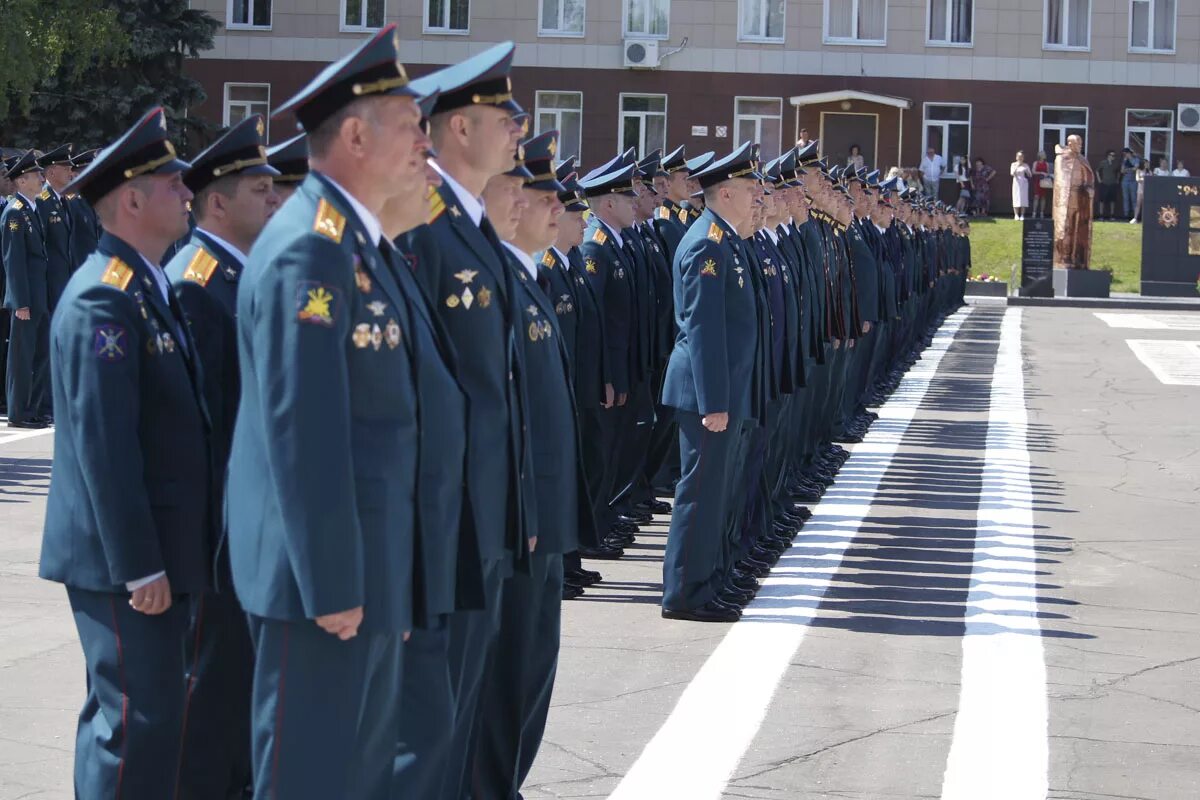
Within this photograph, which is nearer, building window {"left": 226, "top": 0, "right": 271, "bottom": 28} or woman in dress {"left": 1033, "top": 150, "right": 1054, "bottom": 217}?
woman in dress {"left": 1033, "top": 150, "right": 1054, "bottom": 217}

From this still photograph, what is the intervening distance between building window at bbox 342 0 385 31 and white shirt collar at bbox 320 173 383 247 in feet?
153

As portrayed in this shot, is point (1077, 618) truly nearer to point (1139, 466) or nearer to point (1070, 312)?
point (1139, 466)

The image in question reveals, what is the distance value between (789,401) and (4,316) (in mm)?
9125

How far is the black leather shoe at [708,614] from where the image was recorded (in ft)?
28.1

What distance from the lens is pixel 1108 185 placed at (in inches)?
1964

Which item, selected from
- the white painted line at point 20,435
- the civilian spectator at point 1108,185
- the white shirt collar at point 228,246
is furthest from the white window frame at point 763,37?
the white shirt collar at point 228,246

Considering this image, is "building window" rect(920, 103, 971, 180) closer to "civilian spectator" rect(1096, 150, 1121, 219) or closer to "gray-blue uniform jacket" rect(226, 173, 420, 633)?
"civilian spectator" rect(1096, 150, 1121, 219)

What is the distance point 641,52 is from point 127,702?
4574cm

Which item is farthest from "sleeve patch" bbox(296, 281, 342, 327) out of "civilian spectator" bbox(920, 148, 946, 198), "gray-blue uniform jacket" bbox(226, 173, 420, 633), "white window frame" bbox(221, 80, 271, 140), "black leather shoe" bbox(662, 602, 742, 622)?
"white window frame" bbox(221, 80, 271, 140)

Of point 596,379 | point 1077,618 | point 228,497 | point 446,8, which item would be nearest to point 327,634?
point 228,497

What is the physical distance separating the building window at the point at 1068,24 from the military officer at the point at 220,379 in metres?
47.1

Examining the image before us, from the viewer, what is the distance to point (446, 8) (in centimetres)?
4988

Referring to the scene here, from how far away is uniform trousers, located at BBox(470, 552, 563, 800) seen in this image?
5430 mm

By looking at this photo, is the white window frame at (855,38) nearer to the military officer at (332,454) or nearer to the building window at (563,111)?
the building window at (563,111)
